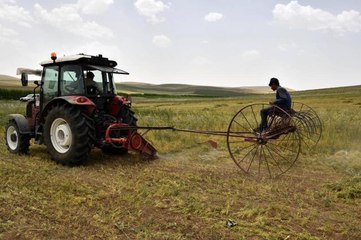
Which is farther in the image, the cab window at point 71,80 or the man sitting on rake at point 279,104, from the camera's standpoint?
the cab window at point 71,80

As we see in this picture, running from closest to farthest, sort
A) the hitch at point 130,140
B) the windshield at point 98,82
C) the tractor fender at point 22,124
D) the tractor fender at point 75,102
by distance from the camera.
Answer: the tractor fender at point 75,102, the hitch at point 130,140, the windshield at point 98,82, the tractor fender at point 22,124

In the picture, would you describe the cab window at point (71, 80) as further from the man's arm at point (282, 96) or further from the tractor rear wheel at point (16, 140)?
the man's arm at point (282, 96)

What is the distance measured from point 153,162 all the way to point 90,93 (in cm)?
207

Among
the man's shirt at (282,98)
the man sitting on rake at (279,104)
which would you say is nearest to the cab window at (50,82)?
the man sitting on rake at (279,104)

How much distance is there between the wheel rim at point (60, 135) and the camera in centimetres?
800

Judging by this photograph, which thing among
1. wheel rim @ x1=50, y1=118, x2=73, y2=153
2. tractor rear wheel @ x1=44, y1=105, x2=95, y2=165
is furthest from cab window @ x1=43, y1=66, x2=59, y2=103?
wheel rim @ x1=50, y1=118, x2=73, y2=153

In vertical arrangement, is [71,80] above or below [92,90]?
above

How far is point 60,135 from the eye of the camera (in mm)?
8203

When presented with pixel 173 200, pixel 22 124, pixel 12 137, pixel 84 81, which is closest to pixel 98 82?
pixel 84 81

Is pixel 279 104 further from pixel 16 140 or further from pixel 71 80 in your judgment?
pixel 16 140

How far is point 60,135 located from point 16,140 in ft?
5.83

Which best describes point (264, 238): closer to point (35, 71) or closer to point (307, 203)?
point (307, 203)

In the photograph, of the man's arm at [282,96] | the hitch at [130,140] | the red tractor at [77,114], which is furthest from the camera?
the man's arm at [282,96]

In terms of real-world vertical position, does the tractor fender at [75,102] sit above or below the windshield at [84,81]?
below
